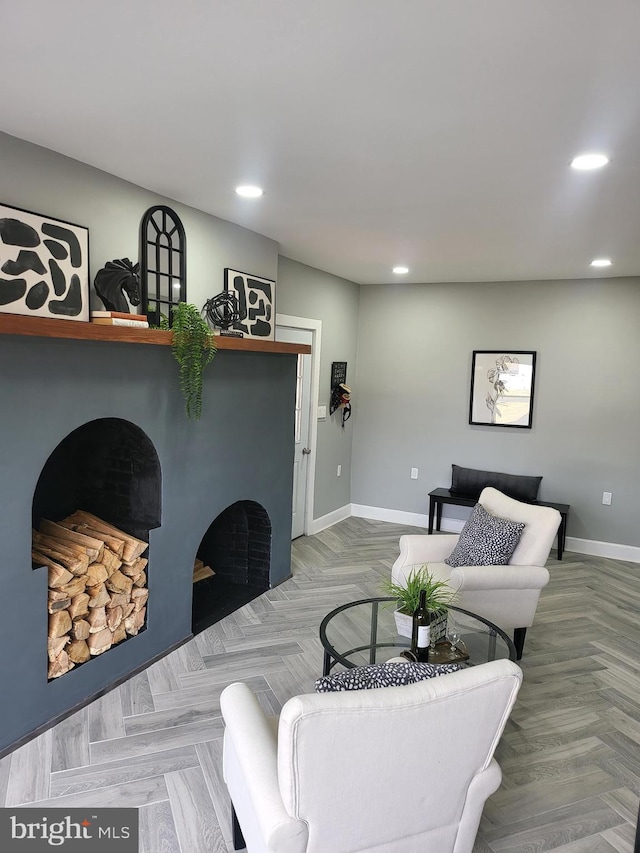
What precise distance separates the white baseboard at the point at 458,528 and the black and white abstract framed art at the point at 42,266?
3729 millimetres

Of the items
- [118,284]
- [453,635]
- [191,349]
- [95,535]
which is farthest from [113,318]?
[453,635]

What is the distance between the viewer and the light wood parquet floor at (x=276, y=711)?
2072 millimetres

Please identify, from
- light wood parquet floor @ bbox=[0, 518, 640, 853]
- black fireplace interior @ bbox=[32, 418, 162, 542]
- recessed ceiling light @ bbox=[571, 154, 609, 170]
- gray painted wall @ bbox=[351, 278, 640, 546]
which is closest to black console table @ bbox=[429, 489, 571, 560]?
gray painted wall @ bbox=[351, 278, 640, 546]

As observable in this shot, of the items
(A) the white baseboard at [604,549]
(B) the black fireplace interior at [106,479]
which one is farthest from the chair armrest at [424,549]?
(A) the white baseboard at [604,549]

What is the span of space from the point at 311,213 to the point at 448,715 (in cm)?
280

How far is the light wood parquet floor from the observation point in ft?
6.80

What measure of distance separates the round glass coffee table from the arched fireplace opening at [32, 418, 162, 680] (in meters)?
1.06

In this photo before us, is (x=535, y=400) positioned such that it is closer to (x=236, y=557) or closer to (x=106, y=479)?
(x=236, y=557)

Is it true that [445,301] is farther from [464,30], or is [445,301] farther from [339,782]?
[339,782]

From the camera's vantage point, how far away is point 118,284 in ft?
9.55

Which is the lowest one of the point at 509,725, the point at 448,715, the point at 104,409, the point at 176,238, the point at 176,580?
the point at 509,725

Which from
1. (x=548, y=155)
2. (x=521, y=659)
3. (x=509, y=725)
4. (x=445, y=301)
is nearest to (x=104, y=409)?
(x=548, y=155)

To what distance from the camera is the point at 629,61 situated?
5.35 feet

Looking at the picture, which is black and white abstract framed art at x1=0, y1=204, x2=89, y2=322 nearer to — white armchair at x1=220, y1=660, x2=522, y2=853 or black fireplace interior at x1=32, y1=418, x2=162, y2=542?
black fireplace interior at x1=32, y1=418, x2=162, y2=542
